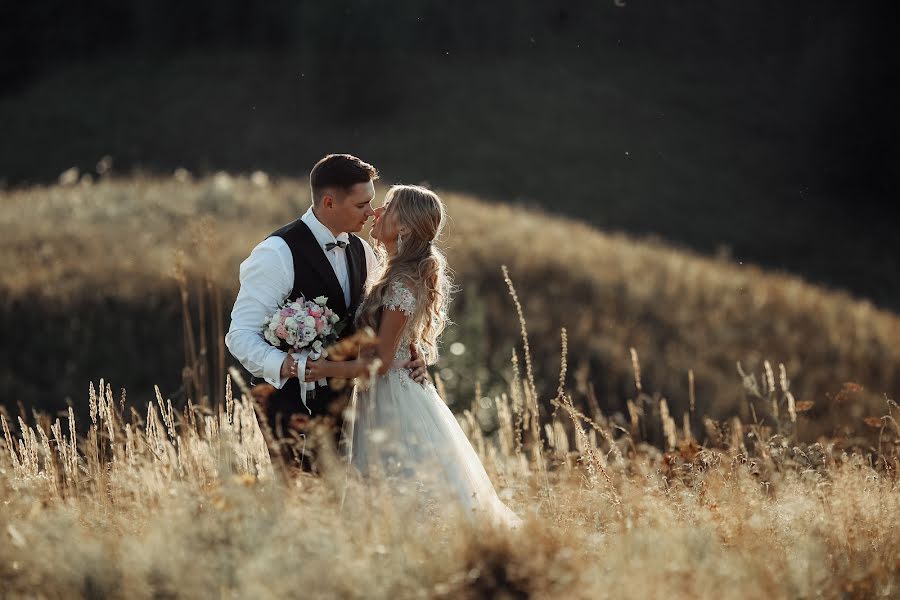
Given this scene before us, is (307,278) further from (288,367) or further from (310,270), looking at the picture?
(288,367)

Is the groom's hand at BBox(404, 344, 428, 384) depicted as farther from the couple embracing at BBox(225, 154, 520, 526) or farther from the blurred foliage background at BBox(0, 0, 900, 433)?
the blurred foliage background at BBox(0, 0, 900, 433)

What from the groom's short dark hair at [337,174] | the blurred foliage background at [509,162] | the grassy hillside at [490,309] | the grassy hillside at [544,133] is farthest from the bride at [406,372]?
the grassy hillside at [544,133]

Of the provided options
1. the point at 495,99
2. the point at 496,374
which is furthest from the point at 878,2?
the point at 496,374

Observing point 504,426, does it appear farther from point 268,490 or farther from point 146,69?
point 146,69

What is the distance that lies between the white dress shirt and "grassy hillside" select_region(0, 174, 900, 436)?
586cm

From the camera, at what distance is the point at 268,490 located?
3887 millimetres

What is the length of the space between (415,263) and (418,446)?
1.00m

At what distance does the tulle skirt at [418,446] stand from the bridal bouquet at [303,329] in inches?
14.0

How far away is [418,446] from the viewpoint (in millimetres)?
4590

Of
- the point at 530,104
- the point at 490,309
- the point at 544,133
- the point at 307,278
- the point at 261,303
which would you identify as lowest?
the point at 490,309

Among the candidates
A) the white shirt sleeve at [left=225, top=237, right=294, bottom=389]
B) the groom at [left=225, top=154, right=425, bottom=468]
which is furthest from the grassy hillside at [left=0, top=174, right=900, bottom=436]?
the white shirt sleeve at [left=225, top=237, right=294, bottom=389]

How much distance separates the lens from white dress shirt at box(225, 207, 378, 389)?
4.39 m

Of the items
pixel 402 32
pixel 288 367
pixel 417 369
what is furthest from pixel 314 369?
pixel 402 32

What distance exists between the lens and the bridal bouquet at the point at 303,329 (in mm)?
4293
